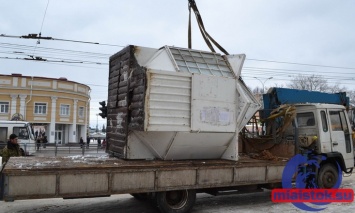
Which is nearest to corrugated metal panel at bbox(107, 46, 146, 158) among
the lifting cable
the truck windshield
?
the lifting cable

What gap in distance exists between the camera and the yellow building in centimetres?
3641

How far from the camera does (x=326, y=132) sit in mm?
9062

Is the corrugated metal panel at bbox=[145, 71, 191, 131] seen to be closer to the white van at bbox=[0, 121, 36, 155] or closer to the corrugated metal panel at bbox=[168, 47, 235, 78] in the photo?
the corrugated metal panel at bbox=[168, 47, 235, 78]

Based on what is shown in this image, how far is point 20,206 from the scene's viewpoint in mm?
7922

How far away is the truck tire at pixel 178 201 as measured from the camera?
693 cm

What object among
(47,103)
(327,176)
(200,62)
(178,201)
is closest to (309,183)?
(327,176)

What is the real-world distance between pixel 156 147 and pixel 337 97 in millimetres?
7003

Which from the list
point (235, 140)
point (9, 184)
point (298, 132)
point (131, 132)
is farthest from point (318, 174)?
point (9, 184)

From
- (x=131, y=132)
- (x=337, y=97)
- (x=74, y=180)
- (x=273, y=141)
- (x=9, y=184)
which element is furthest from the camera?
(x=337, y=97)

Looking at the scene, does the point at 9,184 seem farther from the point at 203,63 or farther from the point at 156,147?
the point at 203,63

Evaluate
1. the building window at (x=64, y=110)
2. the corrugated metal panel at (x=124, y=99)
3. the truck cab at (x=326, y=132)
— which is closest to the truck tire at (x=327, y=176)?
the truck cab at (x=326, y=132)

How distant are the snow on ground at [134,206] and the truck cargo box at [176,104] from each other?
1.21 meters

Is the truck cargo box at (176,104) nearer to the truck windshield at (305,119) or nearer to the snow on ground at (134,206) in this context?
the snow on ground at (134,206)

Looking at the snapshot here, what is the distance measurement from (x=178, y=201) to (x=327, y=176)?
4.40m
